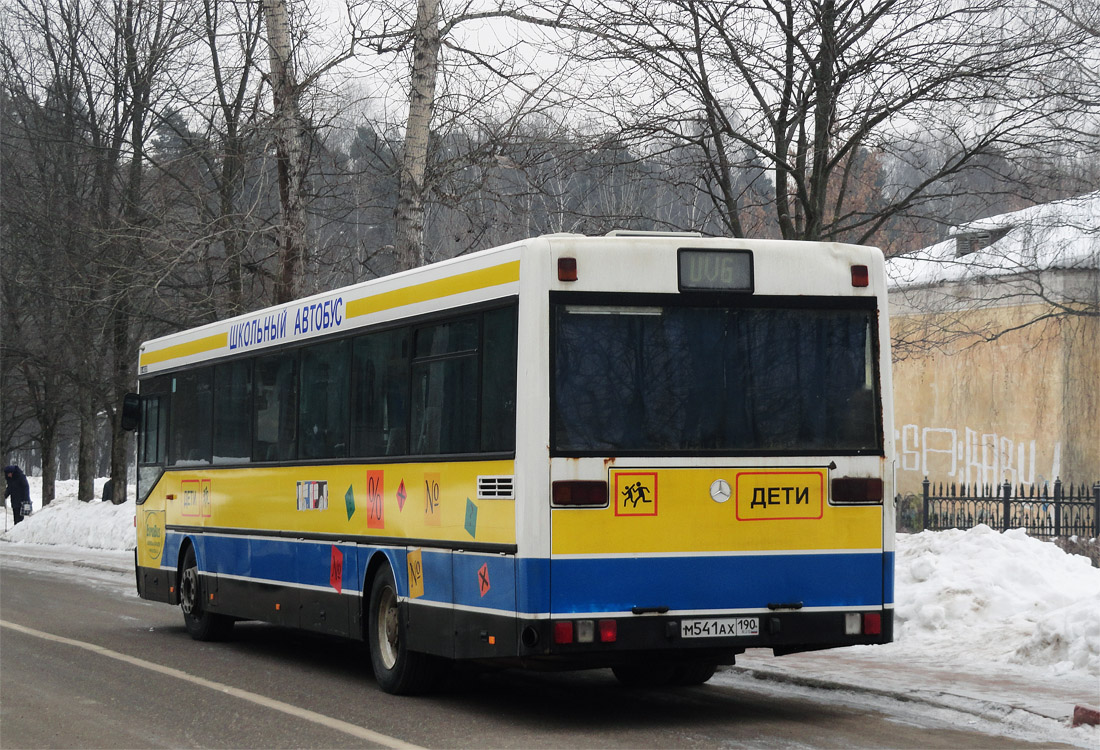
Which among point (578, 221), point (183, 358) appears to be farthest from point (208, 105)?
point (183, 358)

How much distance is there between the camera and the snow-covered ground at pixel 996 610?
10445 mm

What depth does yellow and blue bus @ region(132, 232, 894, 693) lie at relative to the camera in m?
8.76

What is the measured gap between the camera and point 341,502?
11.4 meters

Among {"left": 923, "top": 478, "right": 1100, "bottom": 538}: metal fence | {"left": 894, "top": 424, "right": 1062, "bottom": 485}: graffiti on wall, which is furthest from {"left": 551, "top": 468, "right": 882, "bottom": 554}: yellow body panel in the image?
{"left": 894, "top": 424, "right": 1062, "bottom": 485}: graffiti on wall

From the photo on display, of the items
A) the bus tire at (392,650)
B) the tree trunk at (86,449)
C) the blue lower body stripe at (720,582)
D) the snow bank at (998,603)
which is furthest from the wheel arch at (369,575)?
the tree trunk at (86,449)

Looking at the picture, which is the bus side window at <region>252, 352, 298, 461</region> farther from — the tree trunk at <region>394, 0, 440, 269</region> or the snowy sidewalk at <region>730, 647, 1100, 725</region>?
the tree trunk at <region>394, 0, 440, 269</region>

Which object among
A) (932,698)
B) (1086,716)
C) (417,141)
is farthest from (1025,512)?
(1086,716)

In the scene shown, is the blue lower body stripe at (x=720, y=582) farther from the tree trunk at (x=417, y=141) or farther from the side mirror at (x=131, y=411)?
the tree trunk at (x=417, y=141)

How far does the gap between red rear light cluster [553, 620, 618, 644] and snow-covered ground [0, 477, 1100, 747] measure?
10.1ft

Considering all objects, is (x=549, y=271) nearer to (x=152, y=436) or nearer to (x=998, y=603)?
(x=998, y=603)

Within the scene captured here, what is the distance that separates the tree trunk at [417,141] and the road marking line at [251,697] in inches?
288

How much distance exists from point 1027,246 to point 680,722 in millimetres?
21786

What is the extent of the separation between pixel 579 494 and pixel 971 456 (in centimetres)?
3559

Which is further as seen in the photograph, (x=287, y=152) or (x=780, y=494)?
(x=287, y=152)
